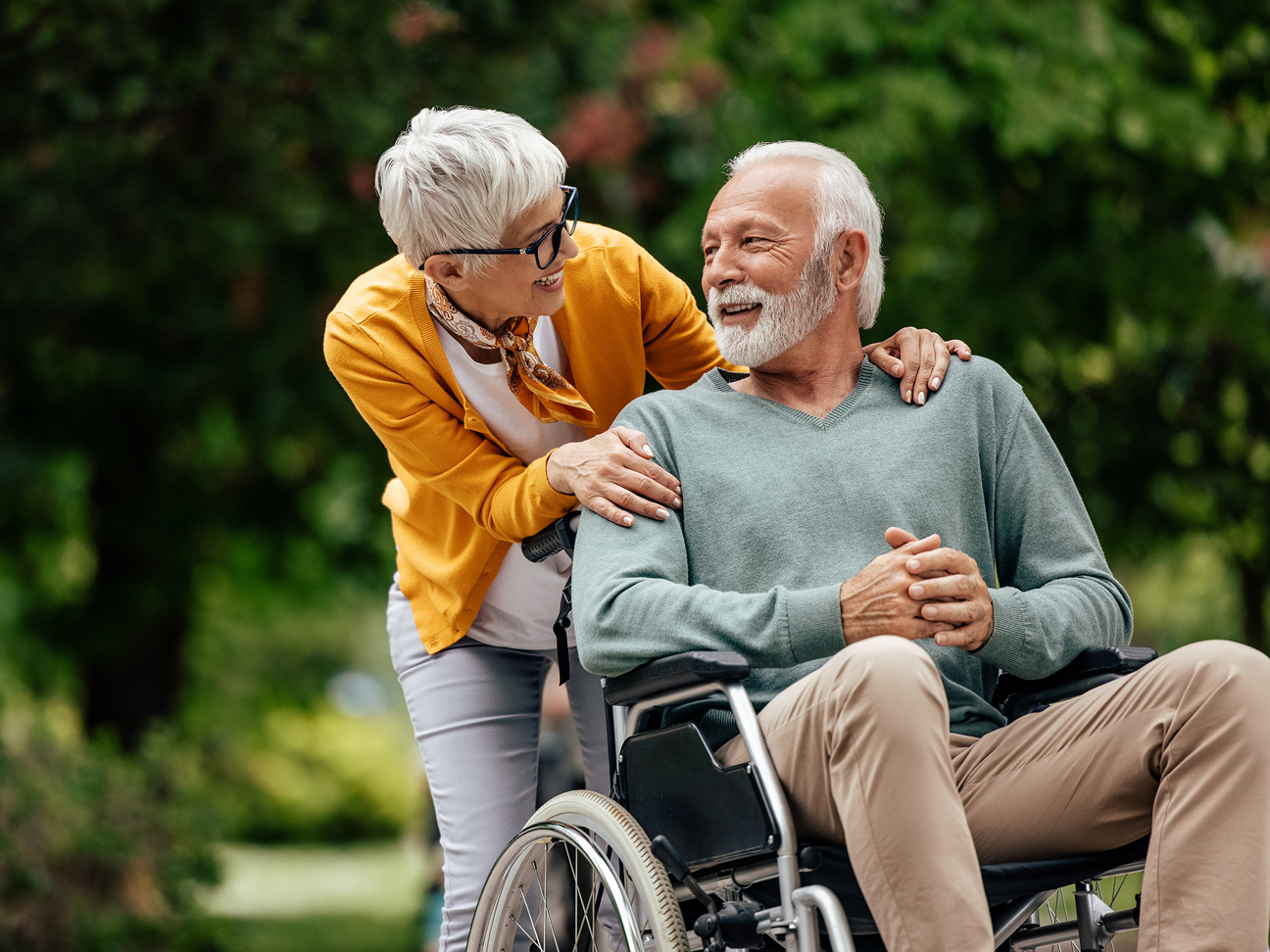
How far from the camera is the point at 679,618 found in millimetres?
2391

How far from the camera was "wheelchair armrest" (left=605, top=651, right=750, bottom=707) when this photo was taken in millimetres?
2197

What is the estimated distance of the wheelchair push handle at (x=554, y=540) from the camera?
268 cm

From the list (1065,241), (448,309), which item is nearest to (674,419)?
(448,309)

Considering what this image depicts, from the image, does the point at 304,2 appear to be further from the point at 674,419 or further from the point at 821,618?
the point at 821,618

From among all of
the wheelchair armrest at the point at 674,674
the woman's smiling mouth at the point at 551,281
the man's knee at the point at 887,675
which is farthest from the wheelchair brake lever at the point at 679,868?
the woman's smiling mouth at the point at 551,281

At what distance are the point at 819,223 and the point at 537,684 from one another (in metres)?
1.11

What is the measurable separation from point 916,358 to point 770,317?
30 cm

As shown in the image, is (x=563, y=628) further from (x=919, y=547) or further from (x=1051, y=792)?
(x=1051, y=792)

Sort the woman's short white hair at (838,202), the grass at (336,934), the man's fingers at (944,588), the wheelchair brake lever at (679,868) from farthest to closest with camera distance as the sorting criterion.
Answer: the grass at (336,934) → the woman's short white hair at (838,202) → the man's fingers at (944,588) → the wheelchair brake lever at (679,868)

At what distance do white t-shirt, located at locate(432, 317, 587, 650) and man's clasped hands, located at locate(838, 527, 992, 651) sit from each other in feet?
2.54

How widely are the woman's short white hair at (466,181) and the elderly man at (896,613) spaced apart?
0.40 metres

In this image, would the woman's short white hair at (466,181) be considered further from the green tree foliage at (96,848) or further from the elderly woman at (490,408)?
the green tree foliage at (96,848)

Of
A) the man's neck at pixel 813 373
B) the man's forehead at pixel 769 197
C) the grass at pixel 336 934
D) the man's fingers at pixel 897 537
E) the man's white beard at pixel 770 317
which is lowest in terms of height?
the grass at pixel 336 934

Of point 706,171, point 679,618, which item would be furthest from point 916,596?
point 706,171
